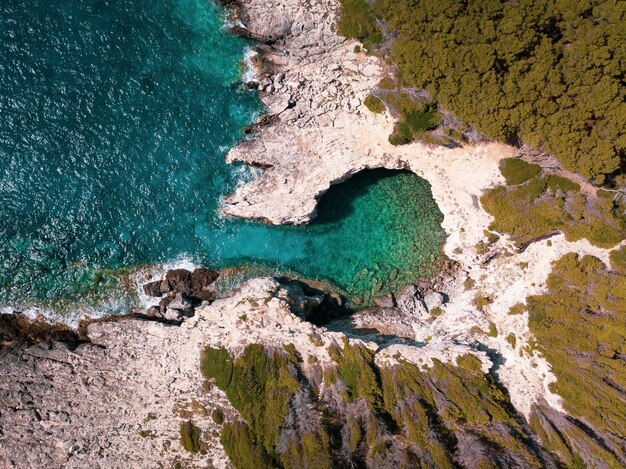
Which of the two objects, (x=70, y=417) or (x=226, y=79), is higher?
(x=226, y=79)

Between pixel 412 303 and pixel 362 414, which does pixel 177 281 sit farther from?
pixel 412 303

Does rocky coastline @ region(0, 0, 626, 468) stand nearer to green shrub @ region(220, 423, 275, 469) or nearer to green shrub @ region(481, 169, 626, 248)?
green shrub @ region(220, 423, 275, 469)

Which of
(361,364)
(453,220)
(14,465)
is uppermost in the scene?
(453,220)

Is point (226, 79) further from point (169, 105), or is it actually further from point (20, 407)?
point (20, 407)

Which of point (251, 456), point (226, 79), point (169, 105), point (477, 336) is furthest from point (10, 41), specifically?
point (477, 336)

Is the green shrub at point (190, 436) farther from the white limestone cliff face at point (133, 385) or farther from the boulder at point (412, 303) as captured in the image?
the boulder at point (412, 303)

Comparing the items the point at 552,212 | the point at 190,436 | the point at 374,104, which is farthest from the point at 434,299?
the point at 190,436

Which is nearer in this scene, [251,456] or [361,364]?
[251,456]

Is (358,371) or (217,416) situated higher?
(358,371)
